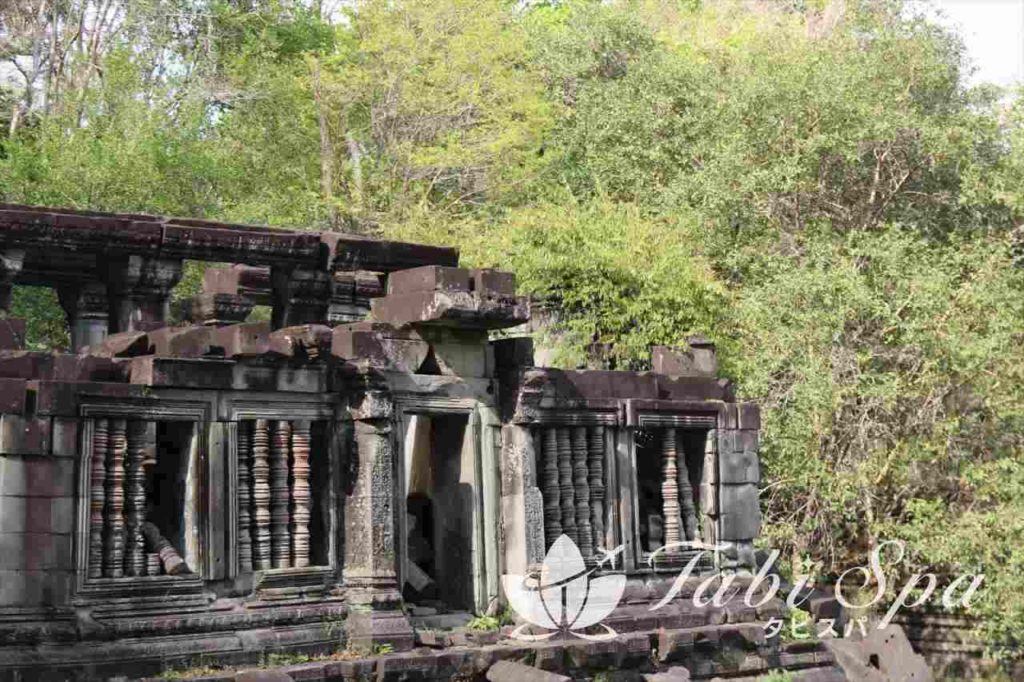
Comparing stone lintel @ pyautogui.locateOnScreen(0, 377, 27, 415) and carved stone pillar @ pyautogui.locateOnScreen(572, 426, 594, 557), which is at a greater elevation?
stone lintel @ pyautogui.locateOnScreen(0, 377, 27, 415)

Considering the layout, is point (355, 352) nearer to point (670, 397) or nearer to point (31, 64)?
point (670, 397)

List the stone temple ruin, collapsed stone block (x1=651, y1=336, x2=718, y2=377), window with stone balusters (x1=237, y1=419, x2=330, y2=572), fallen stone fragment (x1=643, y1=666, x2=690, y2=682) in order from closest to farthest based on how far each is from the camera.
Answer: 1. the stone temple ruin
2. window with stone balusters (x1=237, y1=419, x2=330, y2=572)
3. fallen stone fragment (x1=643, y1=666, x2=690, y2=682)
4. collapsed stone block (x1=651, y1=336, x2=718, y2=377)

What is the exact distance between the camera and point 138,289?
15133mm

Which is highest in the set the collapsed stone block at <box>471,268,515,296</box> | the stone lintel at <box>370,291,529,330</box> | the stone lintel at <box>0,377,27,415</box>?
the collapsed stone block at <box>471,268,515,296</box>

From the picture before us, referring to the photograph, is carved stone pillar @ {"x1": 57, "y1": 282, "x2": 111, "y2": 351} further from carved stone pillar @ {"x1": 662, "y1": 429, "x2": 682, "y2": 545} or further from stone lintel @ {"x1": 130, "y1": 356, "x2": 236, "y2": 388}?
carved stone pillar @ {"x1": 662, "y1": 429, "x2": 682, "y2": 545}

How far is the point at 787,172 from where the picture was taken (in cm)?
2498

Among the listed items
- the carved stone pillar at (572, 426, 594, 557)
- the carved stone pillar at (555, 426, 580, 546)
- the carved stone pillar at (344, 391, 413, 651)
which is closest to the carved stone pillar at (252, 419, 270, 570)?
the carved stone pillar at (344, 391, 413, 651)

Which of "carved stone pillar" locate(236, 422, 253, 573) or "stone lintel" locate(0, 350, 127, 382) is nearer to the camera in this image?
"stone lintel" locate(0, 350, 127, 382)

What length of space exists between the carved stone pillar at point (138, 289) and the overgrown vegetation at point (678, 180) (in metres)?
7.23

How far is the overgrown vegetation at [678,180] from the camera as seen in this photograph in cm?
2266

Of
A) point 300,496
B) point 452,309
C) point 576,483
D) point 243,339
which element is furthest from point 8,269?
point 576,483

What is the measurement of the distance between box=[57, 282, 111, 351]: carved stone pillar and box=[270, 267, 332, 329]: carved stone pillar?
1.73 m

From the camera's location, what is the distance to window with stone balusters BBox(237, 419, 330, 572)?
1274 cm

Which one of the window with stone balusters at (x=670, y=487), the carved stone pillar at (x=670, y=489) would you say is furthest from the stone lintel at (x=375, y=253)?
the carved stone pillar at (x=670, y=489)
